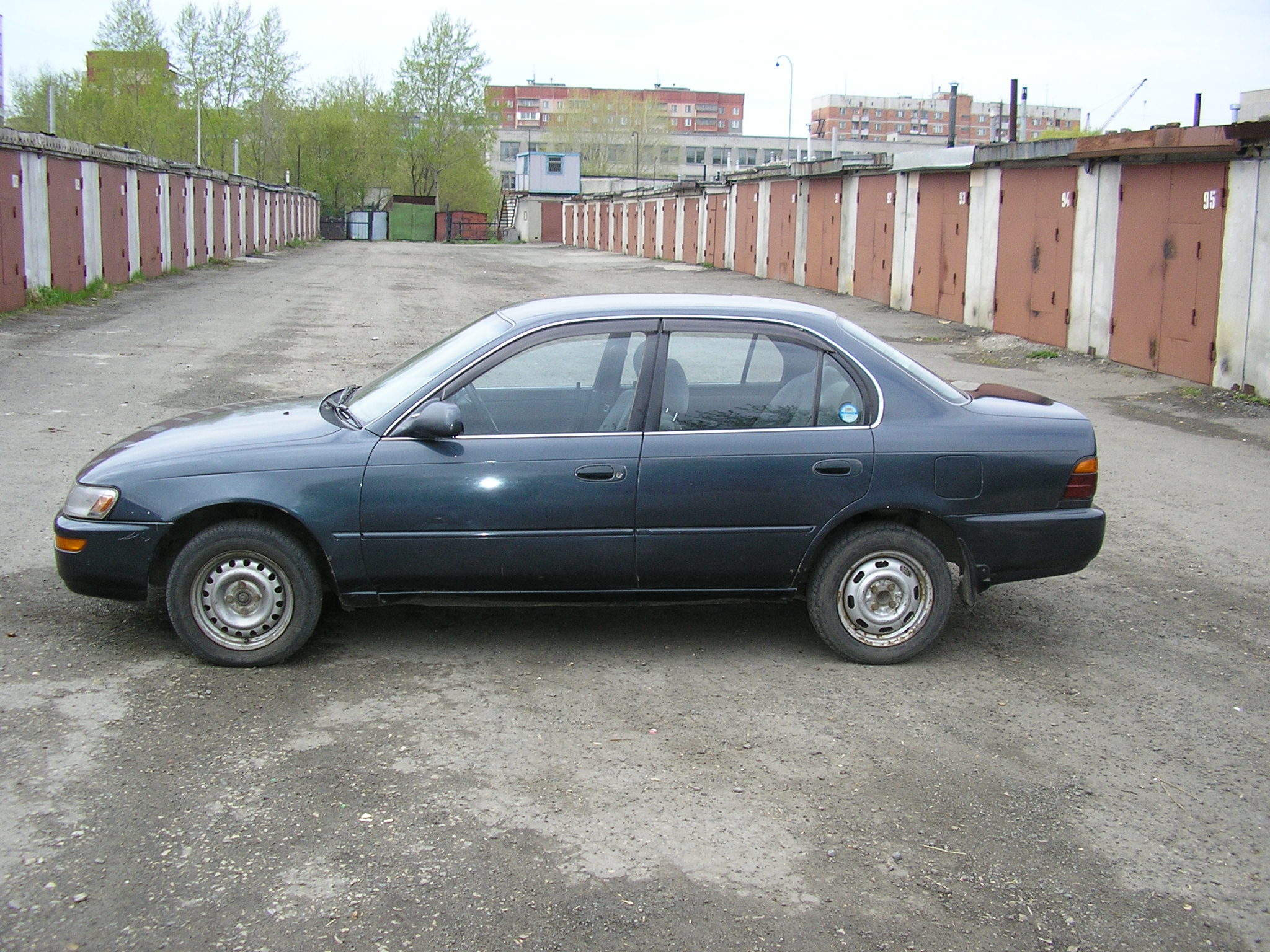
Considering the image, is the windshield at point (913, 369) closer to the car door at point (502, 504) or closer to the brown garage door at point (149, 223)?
the car door at point (502, 504)

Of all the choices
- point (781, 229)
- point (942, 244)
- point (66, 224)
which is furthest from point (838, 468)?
point (781, 229)

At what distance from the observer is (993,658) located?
5.61 m

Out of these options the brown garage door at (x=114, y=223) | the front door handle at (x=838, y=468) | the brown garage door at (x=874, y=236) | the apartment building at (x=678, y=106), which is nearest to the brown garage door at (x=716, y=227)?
the brown garage door at (x=874, y=236)

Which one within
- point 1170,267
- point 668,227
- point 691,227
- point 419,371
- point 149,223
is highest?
point 668,227

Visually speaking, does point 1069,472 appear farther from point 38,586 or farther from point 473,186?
point 473,186

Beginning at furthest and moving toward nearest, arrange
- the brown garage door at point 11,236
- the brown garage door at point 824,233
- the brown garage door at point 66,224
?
the brown garage door at point 824,233 < the brown garage door at point 66,224 < the brown garage door at point 11,236

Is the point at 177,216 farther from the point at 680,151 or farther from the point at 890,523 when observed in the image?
the point at 680,151

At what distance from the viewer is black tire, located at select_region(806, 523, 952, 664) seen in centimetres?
537

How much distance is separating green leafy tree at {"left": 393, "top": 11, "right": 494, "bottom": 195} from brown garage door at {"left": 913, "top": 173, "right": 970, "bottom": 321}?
3054 inches

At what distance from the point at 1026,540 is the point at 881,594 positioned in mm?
681

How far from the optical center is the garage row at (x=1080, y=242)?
14305 mm

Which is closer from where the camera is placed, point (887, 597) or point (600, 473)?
point (600, 473)

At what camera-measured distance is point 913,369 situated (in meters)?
5.62

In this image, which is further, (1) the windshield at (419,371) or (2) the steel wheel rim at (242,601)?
(1) the windshield at (419,371)
